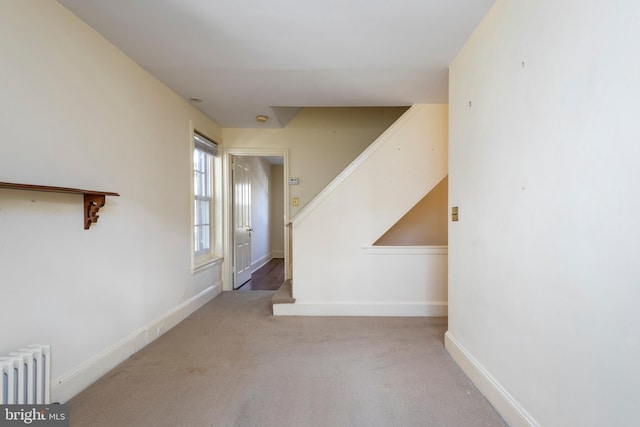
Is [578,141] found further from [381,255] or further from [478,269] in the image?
[381,255]

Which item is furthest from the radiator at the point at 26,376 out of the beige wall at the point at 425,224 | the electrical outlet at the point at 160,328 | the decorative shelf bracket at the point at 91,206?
the beige wall at the point at 425,224

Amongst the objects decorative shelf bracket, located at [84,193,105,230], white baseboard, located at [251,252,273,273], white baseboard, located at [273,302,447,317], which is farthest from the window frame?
white baseboard, located at [251,252,273,273]

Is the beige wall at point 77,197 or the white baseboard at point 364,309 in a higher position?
the beige wall at point 77,197

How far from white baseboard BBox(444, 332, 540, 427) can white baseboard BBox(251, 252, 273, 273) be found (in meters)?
4.24

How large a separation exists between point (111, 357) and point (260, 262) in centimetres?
430

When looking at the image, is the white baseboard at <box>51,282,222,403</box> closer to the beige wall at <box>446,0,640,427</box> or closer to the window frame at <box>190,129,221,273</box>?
the window frame at <box>190,129,221,273</box>

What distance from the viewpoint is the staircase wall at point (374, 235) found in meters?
3.17

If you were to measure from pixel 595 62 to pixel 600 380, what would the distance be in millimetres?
1162

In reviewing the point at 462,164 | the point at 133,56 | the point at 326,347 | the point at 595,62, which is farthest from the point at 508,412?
the point at 133,56

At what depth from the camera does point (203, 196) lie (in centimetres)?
384

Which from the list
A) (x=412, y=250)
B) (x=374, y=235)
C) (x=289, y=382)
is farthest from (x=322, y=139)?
(x=289, y=382)

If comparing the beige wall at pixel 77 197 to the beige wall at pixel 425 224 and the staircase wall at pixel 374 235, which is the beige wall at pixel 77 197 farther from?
the beige wall at pixel 425 224

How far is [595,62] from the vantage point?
1.03 meters

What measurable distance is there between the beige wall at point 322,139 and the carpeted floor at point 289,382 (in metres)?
2.18
